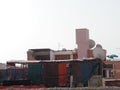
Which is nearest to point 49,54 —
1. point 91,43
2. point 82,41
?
point 82,41

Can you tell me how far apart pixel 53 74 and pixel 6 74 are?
11.5ft

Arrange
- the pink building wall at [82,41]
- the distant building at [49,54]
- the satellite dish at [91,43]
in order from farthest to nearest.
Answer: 1. the distant building at [49,54]
2. the satellite dish at [91,43]
3. the pink building wall at [82,41]

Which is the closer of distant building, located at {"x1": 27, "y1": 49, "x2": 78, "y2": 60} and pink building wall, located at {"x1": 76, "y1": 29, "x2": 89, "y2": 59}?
pink building wall, located at {"x1": 76, "y1": 29, "x2": 89, "y2": 59}

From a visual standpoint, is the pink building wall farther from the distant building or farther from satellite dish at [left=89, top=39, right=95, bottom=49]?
the distant building

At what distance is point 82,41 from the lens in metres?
34.7

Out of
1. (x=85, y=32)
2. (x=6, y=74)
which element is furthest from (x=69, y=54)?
(x=6, y=74)

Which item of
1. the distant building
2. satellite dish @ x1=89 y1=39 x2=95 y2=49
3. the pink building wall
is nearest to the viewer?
the pink building wall

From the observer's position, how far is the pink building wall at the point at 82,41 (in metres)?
34.5

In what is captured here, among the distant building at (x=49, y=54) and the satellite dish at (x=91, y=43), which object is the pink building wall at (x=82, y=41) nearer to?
the satellite dish at (x=91, y=43)

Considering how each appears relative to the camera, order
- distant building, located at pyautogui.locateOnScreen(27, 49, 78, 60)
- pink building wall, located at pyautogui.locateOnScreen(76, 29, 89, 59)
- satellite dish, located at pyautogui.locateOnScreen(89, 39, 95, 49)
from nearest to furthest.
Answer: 1. pink building wall, located at pyautogui.locateOnScreen(76, 29, 89, 59)
2. satellite dish, located at pyautogui.locateOnScreen(89, 39, 95, 49)
3. distant building, located at pyautogui.locateOnScreen(27, 49, 78, 60)

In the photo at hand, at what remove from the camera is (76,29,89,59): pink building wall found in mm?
34469

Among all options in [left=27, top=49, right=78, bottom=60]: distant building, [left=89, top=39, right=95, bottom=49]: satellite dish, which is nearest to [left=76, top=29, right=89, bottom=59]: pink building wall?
[left=89, top=39, right=95, bottom=49]: satellite dish

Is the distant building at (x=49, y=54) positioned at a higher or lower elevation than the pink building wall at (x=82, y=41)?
lower

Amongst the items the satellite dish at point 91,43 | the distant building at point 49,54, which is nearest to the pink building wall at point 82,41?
the satellite dish at point 91,43
